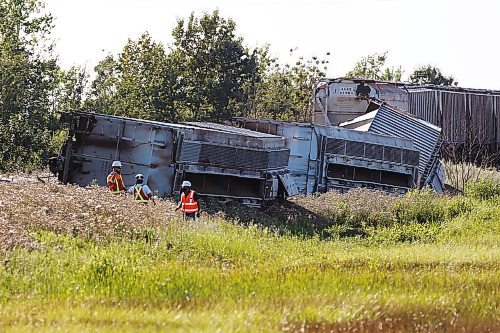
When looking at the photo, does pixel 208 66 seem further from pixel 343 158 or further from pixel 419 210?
pixel 419 210

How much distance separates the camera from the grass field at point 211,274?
8688mm

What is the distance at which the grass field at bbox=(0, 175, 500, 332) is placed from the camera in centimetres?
869

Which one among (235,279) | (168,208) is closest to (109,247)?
(235,279)

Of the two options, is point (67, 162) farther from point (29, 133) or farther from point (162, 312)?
point (162, 312)

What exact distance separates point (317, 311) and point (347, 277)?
2.85m

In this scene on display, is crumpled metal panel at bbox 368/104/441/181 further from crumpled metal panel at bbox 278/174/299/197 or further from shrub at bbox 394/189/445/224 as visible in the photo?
shrub at bbox 394/189/445/224

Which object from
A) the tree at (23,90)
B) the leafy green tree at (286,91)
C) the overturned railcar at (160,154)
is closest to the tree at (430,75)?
the leafy green tree at (286,91)

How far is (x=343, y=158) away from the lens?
2981 centimetres

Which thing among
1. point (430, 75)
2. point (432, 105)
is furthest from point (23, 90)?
point (430, 75)

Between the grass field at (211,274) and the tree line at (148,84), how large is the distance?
17.8m

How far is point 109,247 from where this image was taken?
45.4ft

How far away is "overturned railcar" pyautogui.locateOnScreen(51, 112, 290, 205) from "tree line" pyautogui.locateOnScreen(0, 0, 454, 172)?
9466 mm

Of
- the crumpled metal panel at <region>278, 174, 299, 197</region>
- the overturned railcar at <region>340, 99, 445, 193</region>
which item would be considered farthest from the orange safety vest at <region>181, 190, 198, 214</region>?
the overturned railcar at <region>340, 99, 445, 193</region>

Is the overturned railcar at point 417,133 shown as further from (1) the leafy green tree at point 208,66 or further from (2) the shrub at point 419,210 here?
(1) the leafy green tree at point 208,66
